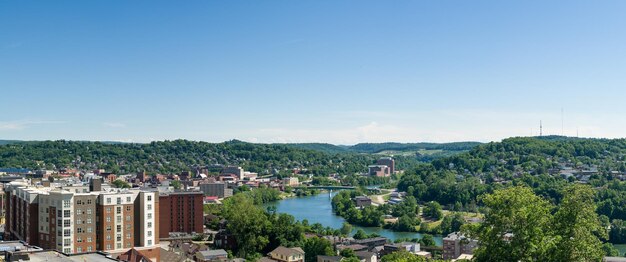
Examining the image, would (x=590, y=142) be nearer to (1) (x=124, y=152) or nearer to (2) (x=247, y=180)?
(2) (x=247, y=180)

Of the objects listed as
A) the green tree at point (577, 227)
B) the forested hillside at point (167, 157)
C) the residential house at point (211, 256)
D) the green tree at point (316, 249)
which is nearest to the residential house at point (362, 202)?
the green tree at point (316, 249)

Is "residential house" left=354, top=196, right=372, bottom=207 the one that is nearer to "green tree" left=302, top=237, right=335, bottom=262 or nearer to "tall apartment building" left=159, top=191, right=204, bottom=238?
"tall apartment building" left=159, top=191, right=204, bottom=238

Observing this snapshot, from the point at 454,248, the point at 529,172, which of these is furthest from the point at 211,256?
the point at 529,172

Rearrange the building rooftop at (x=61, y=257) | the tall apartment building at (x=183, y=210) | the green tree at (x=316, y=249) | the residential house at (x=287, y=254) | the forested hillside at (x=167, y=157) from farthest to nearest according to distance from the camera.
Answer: the forested hillside at (x=167, y=157) → the tall apartment building at (x=183, y=210) → the green tree at (x=316, y=249) → the residential house at (x=287, y=254) → the building rooftop at (x=61, y=257)

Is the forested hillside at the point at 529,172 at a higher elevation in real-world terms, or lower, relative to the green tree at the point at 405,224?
higher

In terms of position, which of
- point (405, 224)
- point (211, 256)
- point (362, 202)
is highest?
point (211, 256)

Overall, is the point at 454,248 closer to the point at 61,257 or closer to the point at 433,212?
the point at 433,212

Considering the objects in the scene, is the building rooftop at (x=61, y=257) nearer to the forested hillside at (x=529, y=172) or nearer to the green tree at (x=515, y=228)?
the green tree at (x=515, y=228)
